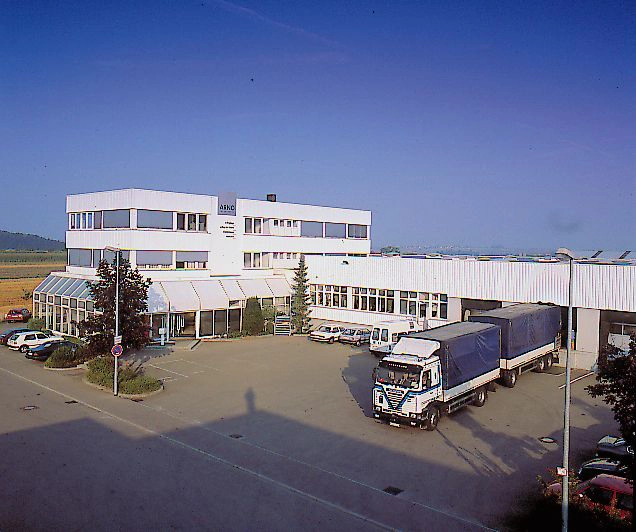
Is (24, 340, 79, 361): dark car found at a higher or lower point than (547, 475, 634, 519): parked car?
lower

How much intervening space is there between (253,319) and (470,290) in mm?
14358

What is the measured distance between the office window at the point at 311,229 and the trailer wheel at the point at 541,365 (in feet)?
81.9

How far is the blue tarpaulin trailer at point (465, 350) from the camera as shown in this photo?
19.3 metres

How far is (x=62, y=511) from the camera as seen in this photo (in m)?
12.5

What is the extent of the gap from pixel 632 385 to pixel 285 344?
2642 cm

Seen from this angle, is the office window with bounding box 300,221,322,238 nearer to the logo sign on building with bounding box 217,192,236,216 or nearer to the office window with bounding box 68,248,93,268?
the logo sign on building with bounding box 217,192,236,216

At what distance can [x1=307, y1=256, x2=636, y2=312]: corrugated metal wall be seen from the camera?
2753 cm

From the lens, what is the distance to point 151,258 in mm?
38500

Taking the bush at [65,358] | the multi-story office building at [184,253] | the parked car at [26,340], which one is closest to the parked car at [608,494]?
the bush at [65,358]

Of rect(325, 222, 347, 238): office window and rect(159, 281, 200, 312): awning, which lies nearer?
rect(159, 281, 200, 312): awning

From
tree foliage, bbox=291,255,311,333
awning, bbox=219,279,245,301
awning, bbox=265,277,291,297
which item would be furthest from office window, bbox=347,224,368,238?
awning, bbox=219,279,245,301

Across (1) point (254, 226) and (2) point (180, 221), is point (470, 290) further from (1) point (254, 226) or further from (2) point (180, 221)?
(2) point (180, 221)

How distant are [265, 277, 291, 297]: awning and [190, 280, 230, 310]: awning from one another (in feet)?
14.9

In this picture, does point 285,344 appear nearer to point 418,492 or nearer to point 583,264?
point 583,264
